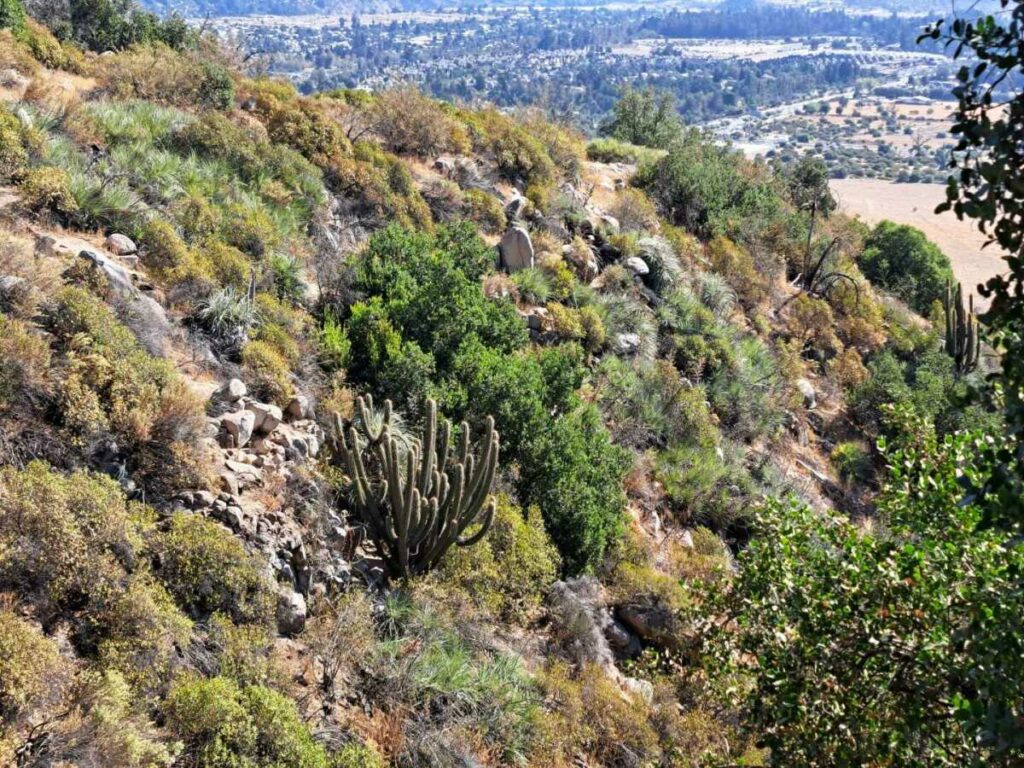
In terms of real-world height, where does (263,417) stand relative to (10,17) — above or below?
below

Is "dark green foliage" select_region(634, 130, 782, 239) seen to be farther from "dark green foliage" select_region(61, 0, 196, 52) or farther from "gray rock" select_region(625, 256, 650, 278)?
"dark green foliage" select_region(61, 0, 196, 52)

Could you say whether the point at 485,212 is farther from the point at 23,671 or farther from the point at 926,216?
the point at 926,216

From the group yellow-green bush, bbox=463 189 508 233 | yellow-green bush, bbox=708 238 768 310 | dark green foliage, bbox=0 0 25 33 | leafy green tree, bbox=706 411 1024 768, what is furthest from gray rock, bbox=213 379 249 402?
yellow-green bush, bbox=708 238 768 310

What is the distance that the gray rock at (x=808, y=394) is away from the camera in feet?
58.5

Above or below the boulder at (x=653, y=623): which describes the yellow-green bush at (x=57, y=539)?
above

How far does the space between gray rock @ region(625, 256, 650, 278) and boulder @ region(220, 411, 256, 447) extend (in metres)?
10.9

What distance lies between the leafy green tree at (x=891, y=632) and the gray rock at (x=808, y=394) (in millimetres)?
12533

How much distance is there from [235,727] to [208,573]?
1.27 metres

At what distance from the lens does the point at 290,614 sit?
6.58 meters

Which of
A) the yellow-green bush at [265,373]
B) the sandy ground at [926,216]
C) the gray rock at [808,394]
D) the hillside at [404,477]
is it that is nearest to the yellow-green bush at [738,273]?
the hillside at [404,477]

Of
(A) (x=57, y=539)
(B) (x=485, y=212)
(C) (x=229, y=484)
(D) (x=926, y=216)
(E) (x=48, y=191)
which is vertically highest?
(E) (x=48, y=191)

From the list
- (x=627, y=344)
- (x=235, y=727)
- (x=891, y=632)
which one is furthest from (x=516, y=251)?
(x=891, y=632)

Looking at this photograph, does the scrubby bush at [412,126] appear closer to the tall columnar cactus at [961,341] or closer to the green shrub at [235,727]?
Result: the tall columnar cactus at [961,341]

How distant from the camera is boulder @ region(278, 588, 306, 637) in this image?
6547mm
